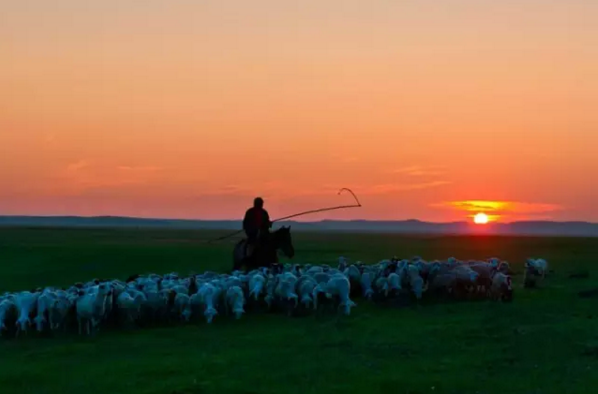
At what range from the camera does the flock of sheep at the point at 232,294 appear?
64.3 ft

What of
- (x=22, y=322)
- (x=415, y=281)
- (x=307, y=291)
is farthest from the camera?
(x=415, y=281)

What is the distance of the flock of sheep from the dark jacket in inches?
81.0

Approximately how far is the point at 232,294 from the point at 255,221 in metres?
5.79

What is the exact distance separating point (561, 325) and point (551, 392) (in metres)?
5.77

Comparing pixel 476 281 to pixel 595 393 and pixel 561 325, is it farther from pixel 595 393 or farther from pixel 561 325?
pixel 595 393

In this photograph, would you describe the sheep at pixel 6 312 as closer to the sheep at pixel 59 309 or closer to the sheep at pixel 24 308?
the sheep at pixel 24 308

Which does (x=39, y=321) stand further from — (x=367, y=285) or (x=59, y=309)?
(x=367, y=285)

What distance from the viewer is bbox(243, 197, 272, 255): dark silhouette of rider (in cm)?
2638

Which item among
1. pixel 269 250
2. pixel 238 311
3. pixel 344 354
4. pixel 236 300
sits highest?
pixel 269 250

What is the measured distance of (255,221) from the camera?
86.5 ft

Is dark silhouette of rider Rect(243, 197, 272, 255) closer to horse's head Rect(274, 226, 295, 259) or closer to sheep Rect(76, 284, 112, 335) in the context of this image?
horse's head Rect(274, 226, 295, 259)

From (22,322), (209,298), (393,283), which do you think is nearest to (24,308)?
(22,322)

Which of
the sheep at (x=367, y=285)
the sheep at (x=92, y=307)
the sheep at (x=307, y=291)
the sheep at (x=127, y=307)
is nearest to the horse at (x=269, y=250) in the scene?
the sheep at (x=367, y=285)

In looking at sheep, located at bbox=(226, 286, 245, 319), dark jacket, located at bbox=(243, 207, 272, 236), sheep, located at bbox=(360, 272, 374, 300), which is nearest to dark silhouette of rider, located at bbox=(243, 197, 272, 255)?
dark jacket, located at bbox=(243, 207, 272, 236)
